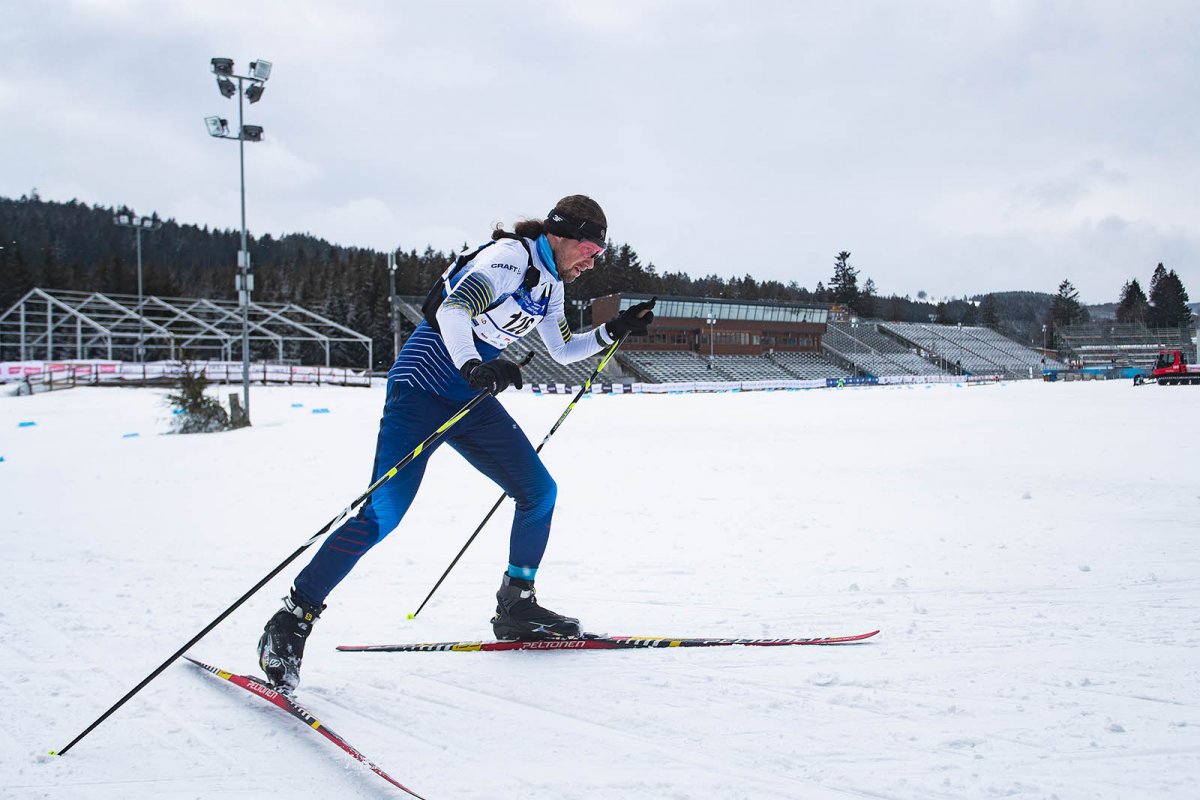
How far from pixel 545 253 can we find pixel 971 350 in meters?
78.3

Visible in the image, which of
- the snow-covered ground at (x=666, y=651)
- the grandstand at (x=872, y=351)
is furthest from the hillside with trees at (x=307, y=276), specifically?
the snow-covered ground at (x=666, y=651)

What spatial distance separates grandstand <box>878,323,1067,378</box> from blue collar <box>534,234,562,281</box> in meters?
68.5

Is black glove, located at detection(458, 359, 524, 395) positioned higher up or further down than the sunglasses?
further down

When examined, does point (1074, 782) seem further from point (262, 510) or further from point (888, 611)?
point (262, 510)

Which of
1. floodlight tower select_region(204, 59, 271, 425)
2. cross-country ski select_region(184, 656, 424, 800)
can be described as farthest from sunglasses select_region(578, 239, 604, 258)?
floodlight tower select_region(204, 59, 271, 425)

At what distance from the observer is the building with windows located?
183 ft

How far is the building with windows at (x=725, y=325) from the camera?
55.9 metres

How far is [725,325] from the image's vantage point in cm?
5931

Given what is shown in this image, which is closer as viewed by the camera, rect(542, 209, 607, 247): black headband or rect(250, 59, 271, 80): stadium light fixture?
rect(542, 209, 607, 247): black headband

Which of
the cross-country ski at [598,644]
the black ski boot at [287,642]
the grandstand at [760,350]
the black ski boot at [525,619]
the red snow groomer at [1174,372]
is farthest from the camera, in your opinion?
the grandstand at [760,350]

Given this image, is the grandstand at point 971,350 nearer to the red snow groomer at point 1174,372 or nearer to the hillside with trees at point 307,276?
the hillside with trees at point 307,276

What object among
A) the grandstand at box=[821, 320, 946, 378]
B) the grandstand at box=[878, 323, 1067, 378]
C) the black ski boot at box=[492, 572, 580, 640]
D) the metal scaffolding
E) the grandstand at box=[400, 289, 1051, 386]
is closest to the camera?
the black ski boot at box=[492, 572, 580, 640]

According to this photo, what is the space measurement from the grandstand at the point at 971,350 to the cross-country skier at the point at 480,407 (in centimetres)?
6850

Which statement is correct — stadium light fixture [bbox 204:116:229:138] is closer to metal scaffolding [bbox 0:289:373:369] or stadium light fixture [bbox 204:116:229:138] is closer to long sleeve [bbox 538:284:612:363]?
metal scaffolding [bbox 0:289:373:369]
